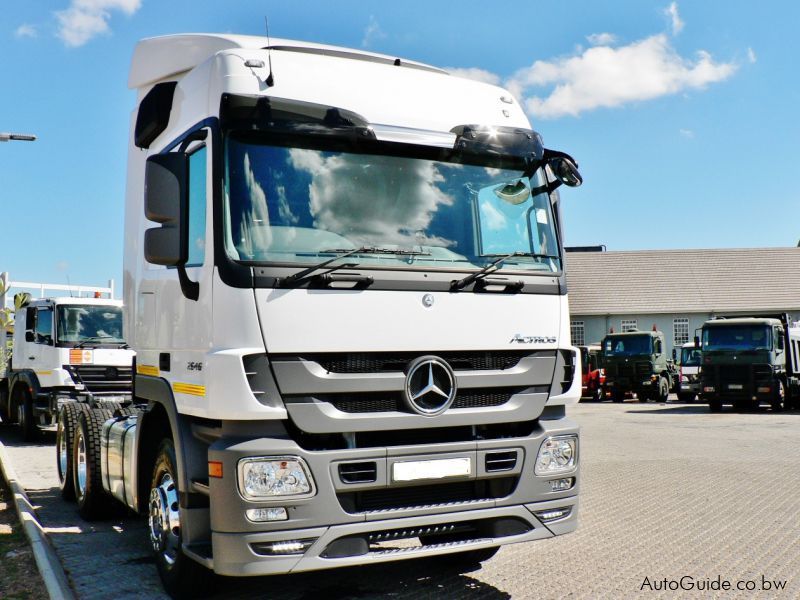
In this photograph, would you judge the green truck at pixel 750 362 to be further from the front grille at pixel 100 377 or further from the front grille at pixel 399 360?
the front grille at pixel 399 360

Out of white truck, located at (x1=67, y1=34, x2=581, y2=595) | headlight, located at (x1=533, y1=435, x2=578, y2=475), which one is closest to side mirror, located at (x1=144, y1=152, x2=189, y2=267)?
white truck, located at (x1=67, y1=34, x2=581, y2=595)

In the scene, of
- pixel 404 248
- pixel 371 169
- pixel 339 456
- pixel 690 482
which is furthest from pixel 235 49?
pixel 690 482

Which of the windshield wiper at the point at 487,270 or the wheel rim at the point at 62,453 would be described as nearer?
the windshield wiper at the point at 487,270

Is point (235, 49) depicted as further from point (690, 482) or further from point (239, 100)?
point (690, 482)

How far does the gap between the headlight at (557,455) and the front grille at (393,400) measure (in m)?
0.38

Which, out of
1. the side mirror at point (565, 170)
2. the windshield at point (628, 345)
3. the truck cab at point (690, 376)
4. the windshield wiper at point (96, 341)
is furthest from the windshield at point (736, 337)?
the side mirror at point (565, 170)

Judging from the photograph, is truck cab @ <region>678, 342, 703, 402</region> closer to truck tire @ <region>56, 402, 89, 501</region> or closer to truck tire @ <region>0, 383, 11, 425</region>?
truck tire @ <region>0, 383, 11, 425</region>

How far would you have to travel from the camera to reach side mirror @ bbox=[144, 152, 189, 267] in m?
4.80

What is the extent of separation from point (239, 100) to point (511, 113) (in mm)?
1816

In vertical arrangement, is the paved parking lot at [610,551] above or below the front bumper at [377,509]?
below

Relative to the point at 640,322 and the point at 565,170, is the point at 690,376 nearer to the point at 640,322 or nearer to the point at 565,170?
the point at 640,322

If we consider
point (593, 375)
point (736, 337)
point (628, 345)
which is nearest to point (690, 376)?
point (628, 345)

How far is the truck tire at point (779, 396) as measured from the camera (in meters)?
24.4

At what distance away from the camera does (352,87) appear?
199 inches
